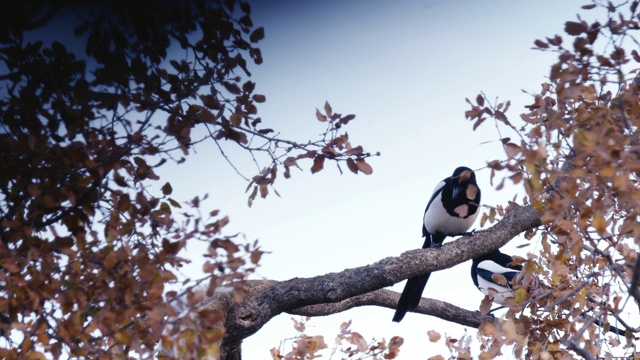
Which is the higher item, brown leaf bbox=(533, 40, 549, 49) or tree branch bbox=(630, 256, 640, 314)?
brown leaf bbox=(533, 40, 549, 49)

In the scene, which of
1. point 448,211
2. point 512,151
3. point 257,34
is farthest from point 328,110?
point 448,211

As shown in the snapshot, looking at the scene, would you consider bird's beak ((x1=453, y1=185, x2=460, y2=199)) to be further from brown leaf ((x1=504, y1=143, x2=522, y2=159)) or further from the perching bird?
brown leaf ((x1=504, y1=143, x2=522, y2=159))

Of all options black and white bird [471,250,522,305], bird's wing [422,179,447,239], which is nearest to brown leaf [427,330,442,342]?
bird's wing [422,179,447,239]

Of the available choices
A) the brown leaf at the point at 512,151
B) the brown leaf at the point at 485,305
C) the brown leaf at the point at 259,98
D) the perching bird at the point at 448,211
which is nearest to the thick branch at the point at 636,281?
the brown leaf at the point at 512,151

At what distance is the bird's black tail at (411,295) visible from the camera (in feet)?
14.5

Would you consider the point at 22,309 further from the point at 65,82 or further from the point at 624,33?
the point at 624,33

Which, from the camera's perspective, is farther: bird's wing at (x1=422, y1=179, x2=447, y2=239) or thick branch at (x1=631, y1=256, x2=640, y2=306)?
bird's wing at (x1=422, y1=179, x2=447, y2=239)

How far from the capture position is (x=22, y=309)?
7.22ft

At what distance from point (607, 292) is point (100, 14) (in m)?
2.35

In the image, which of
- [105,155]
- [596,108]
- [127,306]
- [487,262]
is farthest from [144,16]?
[487,262]

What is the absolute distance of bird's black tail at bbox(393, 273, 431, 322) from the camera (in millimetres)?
4418

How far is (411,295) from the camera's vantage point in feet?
14.6

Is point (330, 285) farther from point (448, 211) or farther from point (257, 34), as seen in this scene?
point (448, 211)

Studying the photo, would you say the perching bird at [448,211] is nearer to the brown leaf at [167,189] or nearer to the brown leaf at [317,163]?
the brown leaf at [317,163]
